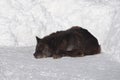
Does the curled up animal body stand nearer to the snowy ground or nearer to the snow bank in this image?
the snowy ground

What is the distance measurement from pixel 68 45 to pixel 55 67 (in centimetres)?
144

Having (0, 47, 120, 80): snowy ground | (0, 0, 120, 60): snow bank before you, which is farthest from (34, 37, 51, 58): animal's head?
(0, 0, 120, 60): snow bank

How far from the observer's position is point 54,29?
528 inches

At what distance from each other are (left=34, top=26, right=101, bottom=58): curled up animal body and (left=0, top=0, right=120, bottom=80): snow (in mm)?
269

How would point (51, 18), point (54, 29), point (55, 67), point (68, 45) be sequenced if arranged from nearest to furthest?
point (55, 67), point (68, 45), point (54, 29), point (51, 18)

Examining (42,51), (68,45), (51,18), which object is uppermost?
(51,18)

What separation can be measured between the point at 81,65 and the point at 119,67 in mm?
928

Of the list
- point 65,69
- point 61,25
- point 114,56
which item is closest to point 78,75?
point 65,69

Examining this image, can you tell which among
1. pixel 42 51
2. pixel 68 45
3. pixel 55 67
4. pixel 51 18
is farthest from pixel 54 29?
pixel 55 67

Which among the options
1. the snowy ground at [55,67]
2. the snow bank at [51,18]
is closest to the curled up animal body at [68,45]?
the snowy ground at [55,67]

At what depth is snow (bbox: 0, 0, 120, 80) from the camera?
10.1 metres

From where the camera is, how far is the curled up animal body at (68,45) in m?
11.3

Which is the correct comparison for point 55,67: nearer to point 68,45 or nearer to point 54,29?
point 68,45

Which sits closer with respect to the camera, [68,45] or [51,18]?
[68,45]
